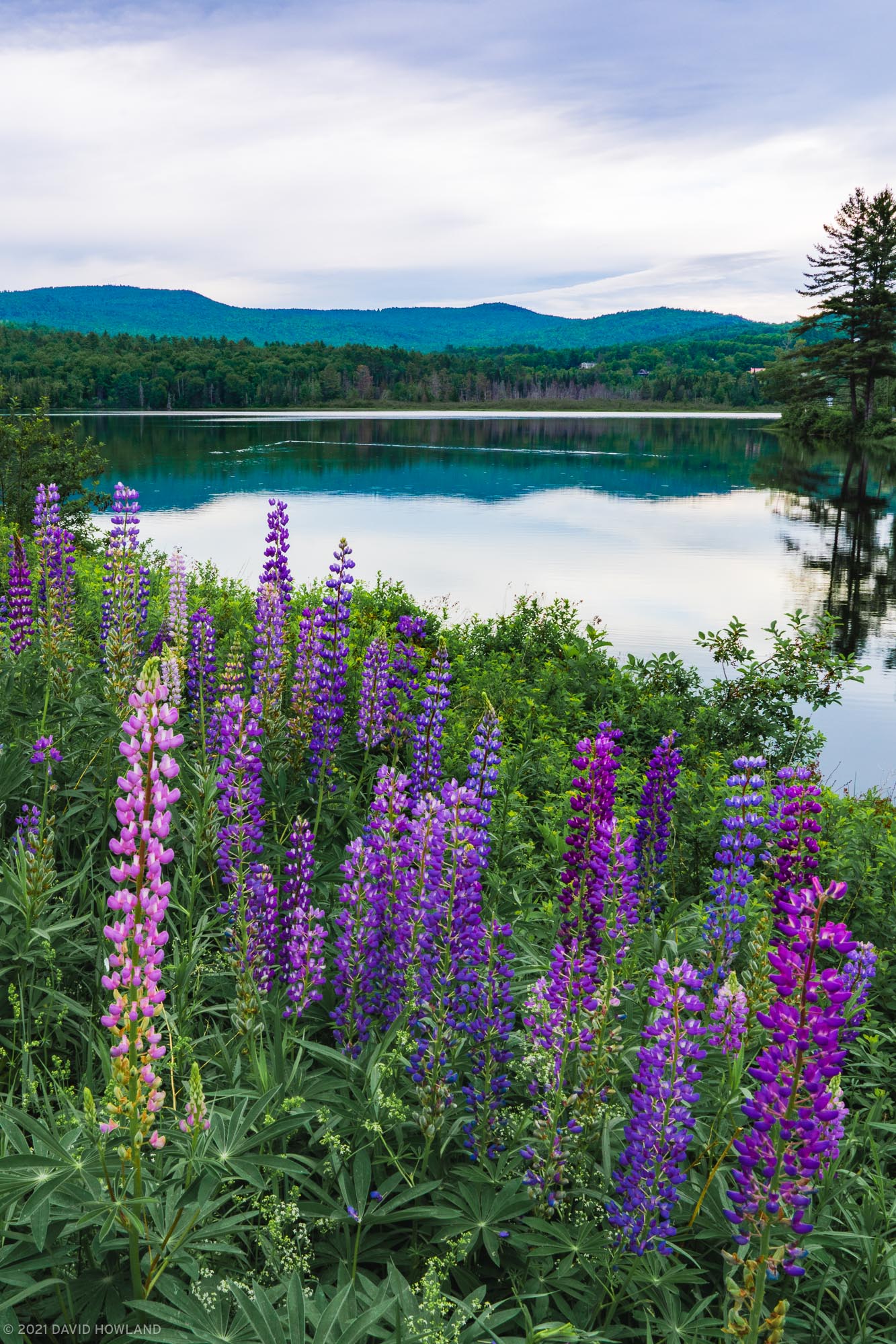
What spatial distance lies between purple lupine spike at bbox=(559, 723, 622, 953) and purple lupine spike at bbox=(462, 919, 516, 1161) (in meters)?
0.27

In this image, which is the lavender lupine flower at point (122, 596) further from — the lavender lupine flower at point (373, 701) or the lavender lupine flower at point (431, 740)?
the lavender lupine flower at point (431, 740)

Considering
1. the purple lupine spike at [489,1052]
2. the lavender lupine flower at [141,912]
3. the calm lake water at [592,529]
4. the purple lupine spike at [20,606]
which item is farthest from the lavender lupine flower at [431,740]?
the calm lake water at [592,529]

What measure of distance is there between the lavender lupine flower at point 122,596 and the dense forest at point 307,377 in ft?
414

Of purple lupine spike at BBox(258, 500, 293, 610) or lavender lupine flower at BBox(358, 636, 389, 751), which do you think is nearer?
lavender lupine flower at BBox(358, 636, 389, 751)

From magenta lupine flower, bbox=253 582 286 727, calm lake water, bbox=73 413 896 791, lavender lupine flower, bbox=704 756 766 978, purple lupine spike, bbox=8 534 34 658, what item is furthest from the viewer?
calm lake water, bbox=73 413 896 791

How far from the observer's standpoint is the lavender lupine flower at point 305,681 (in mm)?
5973

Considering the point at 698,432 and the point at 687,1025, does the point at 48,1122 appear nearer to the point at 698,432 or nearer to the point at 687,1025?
the point at 687,1025

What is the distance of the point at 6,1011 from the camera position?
3.91 m

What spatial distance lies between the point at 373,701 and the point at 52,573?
8.20 feet

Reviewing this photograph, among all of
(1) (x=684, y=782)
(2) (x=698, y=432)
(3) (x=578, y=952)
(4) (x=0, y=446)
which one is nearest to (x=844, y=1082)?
(3) (x=578, y=952)

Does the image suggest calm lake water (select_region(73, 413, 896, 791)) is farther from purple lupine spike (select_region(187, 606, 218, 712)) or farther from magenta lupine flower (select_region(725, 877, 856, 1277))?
magenta lupine flower (select_region(725, 877, 856, 1277))

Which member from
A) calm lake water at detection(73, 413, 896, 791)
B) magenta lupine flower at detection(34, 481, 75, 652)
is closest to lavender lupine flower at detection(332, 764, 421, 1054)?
magenta lupine flower at detection(34, 481, 75, 652)

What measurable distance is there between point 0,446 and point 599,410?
420 ft

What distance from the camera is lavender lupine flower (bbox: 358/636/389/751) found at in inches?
226
